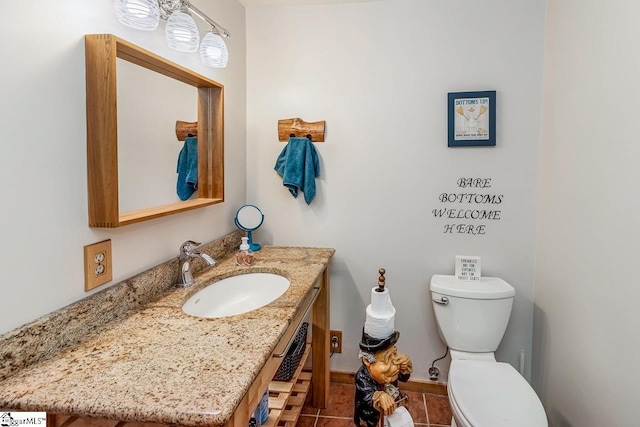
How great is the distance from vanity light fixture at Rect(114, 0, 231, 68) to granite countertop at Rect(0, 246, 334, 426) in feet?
2.99

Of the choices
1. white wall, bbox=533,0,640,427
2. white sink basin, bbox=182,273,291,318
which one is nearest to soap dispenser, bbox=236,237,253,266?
white sink basin, bbox=182,273,291,318

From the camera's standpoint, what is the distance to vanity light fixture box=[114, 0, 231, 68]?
111 centimetres

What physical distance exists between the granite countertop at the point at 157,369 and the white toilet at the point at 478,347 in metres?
0.80

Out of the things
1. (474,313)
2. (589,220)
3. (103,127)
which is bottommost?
(474,313)

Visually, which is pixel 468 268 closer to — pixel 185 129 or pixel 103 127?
pixel 185 129

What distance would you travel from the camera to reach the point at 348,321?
2266 mm

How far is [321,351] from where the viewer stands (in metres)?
2.07

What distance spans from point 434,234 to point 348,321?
729 millimetres

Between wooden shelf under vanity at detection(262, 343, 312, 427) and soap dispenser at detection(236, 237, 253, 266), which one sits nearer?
wooden shelf under vanity at detection(262, 343, 312, 427)

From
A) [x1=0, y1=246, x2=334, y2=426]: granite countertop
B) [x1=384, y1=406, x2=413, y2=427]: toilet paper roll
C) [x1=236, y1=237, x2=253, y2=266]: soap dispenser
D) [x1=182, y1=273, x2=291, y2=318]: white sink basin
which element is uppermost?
[x1=236, y1=237, x2=253, y2=266]: soap dispenser

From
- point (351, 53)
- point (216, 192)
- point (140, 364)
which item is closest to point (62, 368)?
point (140, 364)

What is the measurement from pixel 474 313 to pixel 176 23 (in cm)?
181

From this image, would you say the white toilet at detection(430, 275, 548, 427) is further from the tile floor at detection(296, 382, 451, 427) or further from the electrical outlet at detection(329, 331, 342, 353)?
the electrical outlet at detection(329, 331, 342, 353)

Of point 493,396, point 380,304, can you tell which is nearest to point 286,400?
point 380,304
